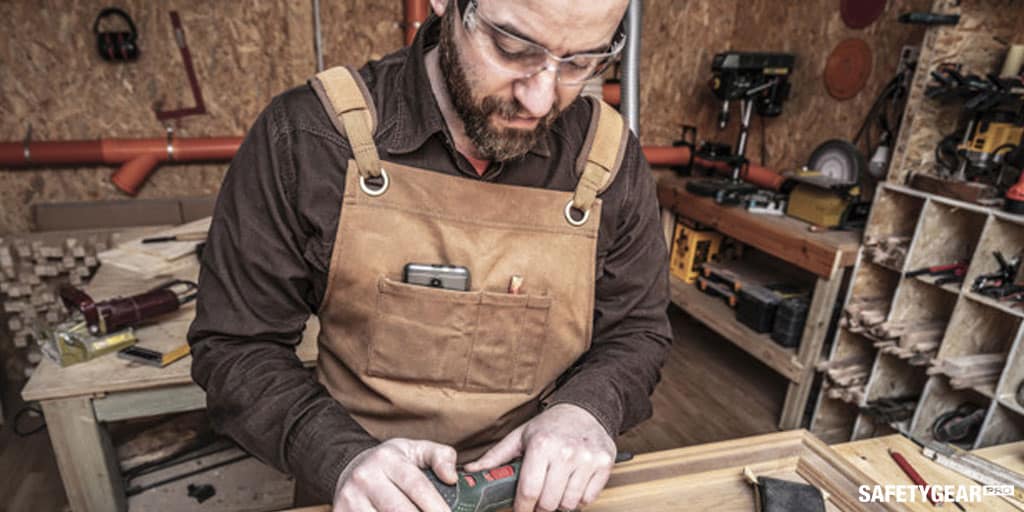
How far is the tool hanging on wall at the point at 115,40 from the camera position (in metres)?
2.78

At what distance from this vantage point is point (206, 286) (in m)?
0.88

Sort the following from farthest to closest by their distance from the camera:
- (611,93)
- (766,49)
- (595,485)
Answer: (766,49) < (611,93) < (595,485)

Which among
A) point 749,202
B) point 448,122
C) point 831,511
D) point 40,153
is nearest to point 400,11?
point 40,153

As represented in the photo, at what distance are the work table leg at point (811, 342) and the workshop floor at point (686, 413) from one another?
144 millimetres

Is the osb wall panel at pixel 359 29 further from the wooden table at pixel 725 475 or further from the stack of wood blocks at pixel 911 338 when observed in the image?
the wooden table at pixel 725 475

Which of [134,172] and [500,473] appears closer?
[500,473]

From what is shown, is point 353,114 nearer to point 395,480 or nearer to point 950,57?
point 395,480

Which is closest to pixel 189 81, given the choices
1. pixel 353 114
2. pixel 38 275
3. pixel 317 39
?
pixel 317 39

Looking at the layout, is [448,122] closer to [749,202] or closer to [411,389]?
[411,389]

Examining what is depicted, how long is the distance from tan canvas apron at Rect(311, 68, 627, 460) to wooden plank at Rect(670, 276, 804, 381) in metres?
1.96

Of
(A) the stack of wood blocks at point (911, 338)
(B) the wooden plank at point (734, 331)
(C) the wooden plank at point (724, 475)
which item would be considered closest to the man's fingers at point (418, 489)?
(C) the wooden plank at point (724, 475)

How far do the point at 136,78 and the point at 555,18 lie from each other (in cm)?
295

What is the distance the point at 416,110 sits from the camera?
36.4 inches

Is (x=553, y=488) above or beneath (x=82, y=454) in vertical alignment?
above
